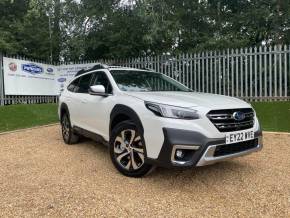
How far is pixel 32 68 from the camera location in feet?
47.5

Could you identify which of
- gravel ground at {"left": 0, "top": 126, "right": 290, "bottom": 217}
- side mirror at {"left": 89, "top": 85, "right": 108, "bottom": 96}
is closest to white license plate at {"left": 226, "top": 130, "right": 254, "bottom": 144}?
gravel ground at {"left": 0, "top": 126, "right": 290, "bottom": 217}

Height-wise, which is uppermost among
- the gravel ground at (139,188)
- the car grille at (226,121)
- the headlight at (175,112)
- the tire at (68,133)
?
the headlight at (175,112)

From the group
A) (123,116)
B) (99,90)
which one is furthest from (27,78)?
(123,116)

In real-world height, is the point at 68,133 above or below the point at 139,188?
above

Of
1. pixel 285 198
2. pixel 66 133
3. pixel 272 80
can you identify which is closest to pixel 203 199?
pixel 285 198

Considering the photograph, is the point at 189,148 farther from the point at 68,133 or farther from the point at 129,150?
the point at 68,133

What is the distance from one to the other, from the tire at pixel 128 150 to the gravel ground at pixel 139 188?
0.48 feet

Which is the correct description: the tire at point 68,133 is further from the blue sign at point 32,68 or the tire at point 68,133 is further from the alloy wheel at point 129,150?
the blue sign at point 32,68

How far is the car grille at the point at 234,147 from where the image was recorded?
3.82 metres

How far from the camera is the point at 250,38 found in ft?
55.5

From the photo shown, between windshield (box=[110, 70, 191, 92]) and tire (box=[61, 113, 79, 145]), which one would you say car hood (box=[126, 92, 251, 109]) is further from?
tire (box=[61, 113, 79, 145])

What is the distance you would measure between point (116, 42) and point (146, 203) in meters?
13.6

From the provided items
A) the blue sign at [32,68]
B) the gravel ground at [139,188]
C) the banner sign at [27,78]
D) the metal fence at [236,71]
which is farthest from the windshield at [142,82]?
the blue sign at [32,68]

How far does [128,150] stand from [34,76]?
1167 cm
